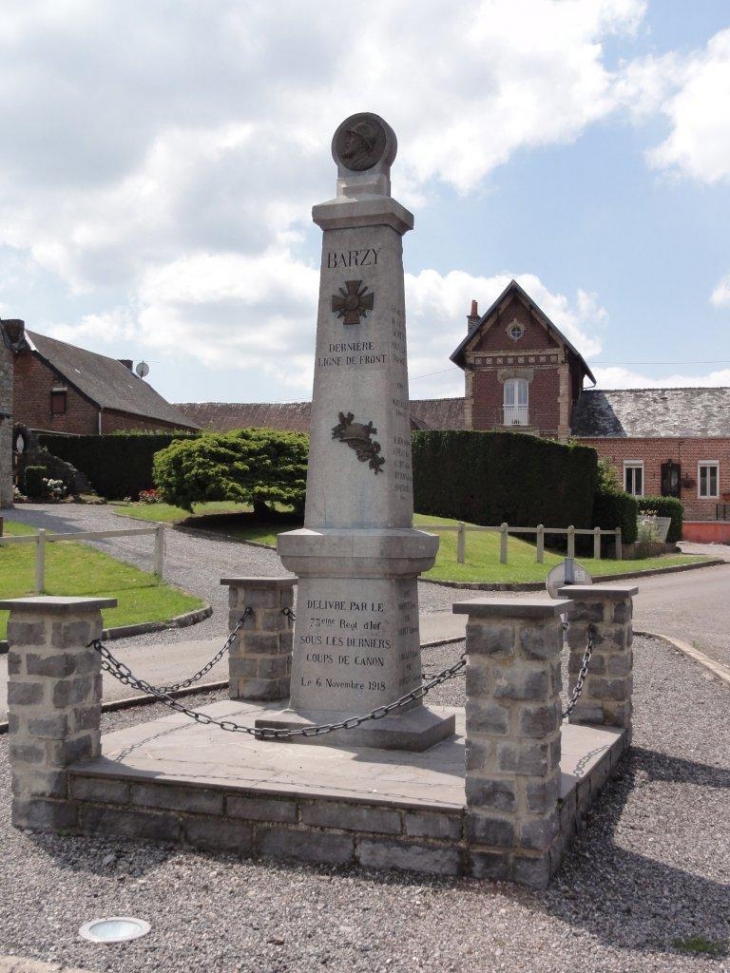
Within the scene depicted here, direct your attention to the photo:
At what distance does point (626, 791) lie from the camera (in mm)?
6539

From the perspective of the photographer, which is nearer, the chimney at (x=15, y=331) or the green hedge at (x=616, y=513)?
the green hedge at (x=616, y=513)

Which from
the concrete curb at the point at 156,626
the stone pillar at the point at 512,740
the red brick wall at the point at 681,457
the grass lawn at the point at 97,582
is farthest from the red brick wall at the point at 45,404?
the stone pillar at the point at 512,740

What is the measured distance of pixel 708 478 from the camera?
42.9 m

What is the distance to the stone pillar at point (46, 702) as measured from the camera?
18.6 ft

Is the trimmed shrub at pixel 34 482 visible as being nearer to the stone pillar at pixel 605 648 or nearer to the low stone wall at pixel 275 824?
the stone pillar at pixel 605 648

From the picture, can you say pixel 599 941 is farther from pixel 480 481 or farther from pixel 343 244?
pixel 480 481

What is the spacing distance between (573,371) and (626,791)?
39572 millimetres

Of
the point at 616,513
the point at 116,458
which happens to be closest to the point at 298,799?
the point at 616,513

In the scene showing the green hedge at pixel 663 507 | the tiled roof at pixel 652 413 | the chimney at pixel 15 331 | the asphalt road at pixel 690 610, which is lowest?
the asphalt road at pixel 690 610

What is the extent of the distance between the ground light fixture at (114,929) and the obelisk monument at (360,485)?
2371 millimetres

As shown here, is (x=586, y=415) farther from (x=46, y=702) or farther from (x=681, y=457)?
(x=46, y=702)

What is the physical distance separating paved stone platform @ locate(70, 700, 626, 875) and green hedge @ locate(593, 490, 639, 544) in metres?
25.8

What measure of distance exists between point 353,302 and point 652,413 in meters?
40.2

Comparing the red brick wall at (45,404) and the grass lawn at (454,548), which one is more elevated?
the red brick wall at (45,404)
